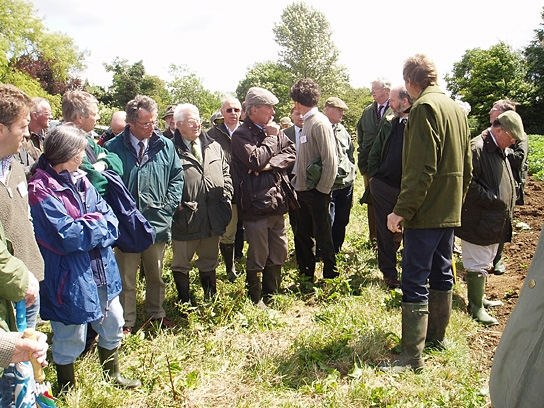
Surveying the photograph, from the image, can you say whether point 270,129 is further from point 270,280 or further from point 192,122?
point 270,280

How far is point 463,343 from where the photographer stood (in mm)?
3979

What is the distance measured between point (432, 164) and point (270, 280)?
247cm

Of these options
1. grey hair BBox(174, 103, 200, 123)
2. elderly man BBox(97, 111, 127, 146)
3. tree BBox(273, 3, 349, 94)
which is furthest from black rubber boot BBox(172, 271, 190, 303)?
tree BBox(273, 3, 349, 94)

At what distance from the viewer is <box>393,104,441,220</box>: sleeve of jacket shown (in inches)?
128

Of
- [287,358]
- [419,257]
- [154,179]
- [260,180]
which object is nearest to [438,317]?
[419,257]

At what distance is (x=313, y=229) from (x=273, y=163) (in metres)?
1.11

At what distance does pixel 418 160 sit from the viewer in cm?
330

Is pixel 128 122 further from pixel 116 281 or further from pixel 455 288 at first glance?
pixel 455 288

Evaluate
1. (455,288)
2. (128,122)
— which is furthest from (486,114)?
(128,122)

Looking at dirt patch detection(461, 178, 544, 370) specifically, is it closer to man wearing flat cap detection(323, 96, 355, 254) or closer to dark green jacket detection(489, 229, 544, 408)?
man wearing flat cap detection(323, 96, 355, 254)

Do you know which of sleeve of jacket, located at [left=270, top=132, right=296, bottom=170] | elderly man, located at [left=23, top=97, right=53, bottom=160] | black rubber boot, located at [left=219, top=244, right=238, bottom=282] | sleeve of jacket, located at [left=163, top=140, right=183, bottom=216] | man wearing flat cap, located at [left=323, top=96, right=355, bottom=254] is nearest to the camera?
sleeve of jacket, located at [left=163, top=140, right=183, bottom=216]

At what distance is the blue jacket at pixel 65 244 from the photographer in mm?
2906

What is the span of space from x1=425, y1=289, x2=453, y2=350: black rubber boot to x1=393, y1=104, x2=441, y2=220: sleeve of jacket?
2.84 ft

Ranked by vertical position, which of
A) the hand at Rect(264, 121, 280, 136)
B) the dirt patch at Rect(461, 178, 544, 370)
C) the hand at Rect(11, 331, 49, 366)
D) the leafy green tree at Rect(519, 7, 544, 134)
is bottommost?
the dirt patch at Rect(461, 178, 544, 370)
